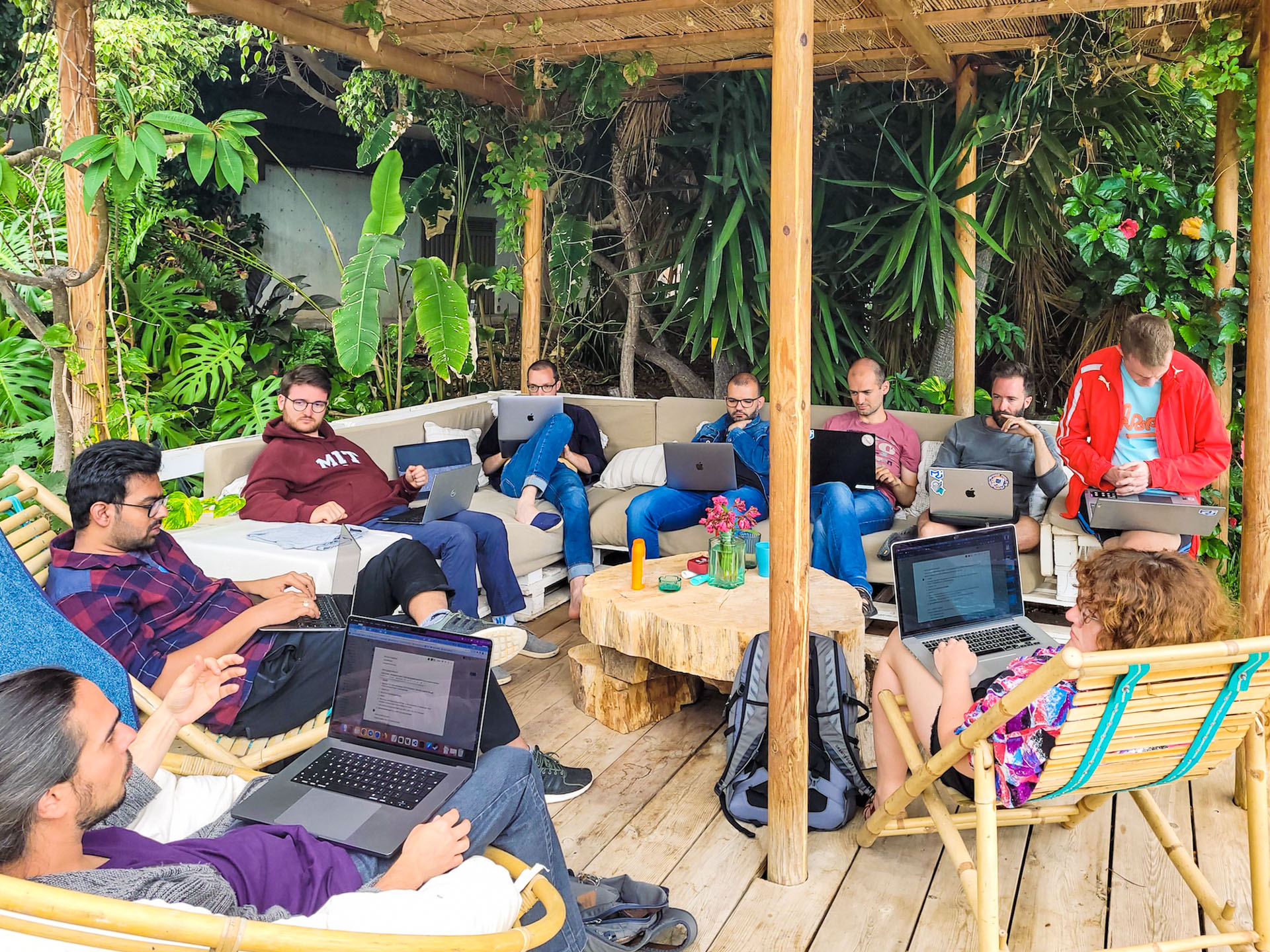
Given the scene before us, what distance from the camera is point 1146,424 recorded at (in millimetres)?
4090

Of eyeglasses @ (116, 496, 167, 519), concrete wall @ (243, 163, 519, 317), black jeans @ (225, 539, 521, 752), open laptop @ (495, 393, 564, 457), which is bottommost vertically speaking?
black jeans @ (225, 539, 521, 752)

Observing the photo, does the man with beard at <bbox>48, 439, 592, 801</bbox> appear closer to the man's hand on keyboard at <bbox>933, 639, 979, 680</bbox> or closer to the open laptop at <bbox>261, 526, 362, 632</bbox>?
the open laptop at <bbox>261, 526, 362, 632</bbox>

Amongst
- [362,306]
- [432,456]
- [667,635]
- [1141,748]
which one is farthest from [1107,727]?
[362,306]

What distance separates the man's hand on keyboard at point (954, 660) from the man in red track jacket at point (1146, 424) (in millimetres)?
1682

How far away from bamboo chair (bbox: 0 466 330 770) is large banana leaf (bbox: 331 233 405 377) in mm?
1974

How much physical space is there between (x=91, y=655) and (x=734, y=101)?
4918 mm

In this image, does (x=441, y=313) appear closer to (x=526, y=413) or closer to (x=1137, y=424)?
(x=526, y=413)

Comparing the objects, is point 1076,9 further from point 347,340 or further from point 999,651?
point 347,340

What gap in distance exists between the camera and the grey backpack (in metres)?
3.04

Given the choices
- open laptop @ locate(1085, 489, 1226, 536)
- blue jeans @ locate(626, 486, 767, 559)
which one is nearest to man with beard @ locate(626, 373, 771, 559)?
blue jeans @ locate(626, 486, 767, 559)

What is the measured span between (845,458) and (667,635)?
1.69 meters

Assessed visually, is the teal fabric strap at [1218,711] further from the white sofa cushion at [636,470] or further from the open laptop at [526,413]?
the open laptop at [526,413]

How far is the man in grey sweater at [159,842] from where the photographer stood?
144 centimetres

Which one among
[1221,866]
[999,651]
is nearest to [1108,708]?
[999,651]
